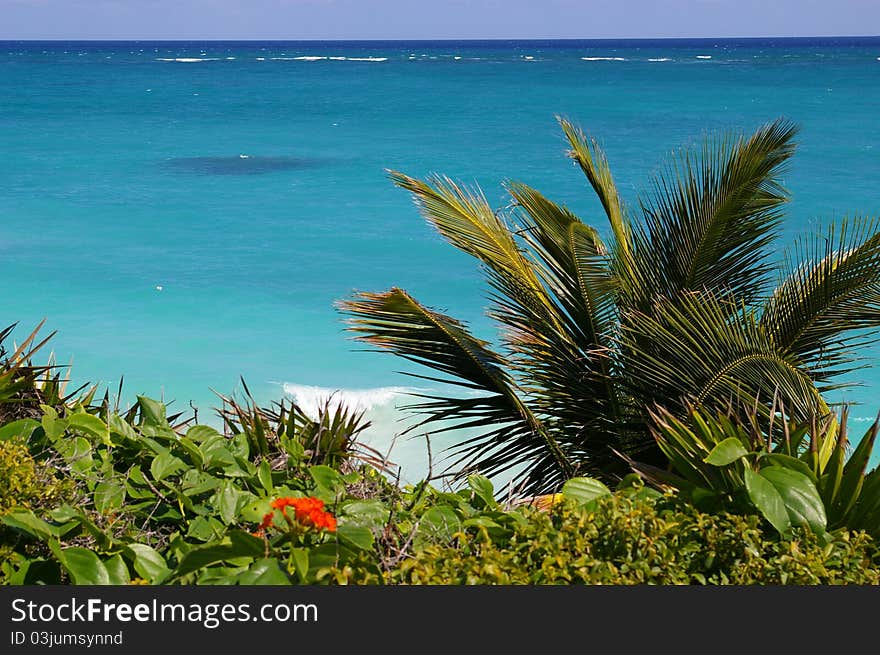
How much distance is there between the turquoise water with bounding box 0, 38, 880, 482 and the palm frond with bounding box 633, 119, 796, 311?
92.0 inches

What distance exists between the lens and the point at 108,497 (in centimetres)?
263

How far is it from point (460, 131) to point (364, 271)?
54.4 feet

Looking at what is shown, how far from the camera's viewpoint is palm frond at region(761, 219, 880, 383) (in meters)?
5.06

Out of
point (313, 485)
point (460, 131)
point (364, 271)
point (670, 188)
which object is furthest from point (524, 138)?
point (313, 485)

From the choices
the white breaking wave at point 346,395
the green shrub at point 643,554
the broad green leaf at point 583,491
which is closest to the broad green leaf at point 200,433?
the green shrub at point 643,554

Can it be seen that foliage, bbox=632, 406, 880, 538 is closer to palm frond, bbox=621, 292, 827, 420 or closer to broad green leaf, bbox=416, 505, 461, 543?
broad green leaf, bbox=416, 505, 461, 543

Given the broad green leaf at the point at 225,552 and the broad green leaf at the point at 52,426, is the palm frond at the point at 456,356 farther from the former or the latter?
the broad green leaf at the point at 225,552

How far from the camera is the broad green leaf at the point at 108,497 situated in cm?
260

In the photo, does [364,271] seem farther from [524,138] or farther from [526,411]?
[524,138]

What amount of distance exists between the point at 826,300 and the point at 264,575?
13.9ft

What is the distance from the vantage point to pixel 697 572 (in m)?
2.26

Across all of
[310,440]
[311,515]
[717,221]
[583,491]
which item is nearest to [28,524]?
[311,515]

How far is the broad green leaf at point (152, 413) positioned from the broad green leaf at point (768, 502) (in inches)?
76.2

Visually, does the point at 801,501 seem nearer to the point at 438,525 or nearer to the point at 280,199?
the point at 438,525
